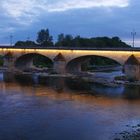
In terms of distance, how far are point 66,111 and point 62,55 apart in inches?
1342

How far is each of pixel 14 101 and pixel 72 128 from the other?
10.4 meters

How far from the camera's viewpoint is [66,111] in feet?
99.5

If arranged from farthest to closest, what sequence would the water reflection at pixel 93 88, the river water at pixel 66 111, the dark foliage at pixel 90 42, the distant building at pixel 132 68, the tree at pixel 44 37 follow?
the tree at pixel 44 37
the dark foliage at pixel 90 42
the distant building at pixel 132 68
the water reflection at pixel 93 88
the river water at pixel 66 111

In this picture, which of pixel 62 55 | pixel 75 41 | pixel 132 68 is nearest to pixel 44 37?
pixel 75 41

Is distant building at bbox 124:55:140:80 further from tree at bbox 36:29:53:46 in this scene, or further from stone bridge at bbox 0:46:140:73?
tree at bbox 36:29:53:46

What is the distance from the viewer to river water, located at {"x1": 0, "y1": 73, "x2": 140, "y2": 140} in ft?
78.5

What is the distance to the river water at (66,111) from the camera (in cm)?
2394

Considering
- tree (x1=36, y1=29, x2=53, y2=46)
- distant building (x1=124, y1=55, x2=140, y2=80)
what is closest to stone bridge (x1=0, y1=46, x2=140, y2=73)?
distant building (x1=124, y1=55, x2=140, y2=80)

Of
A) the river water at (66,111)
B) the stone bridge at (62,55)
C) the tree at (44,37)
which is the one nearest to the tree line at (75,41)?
the tree at (44,37)

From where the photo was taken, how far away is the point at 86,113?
29562 mm

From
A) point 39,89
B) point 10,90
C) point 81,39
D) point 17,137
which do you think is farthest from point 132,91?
point 81,39

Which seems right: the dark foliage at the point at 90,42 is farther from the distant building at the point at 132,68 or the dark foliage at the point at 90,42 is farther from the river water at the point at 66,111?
the river water at the point at 66,111

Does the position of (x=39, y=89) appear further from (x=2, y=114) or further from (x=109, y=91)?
(x=2, y=114)

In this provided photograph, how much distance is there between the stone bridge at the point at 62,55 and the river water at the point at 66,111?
11.6m
